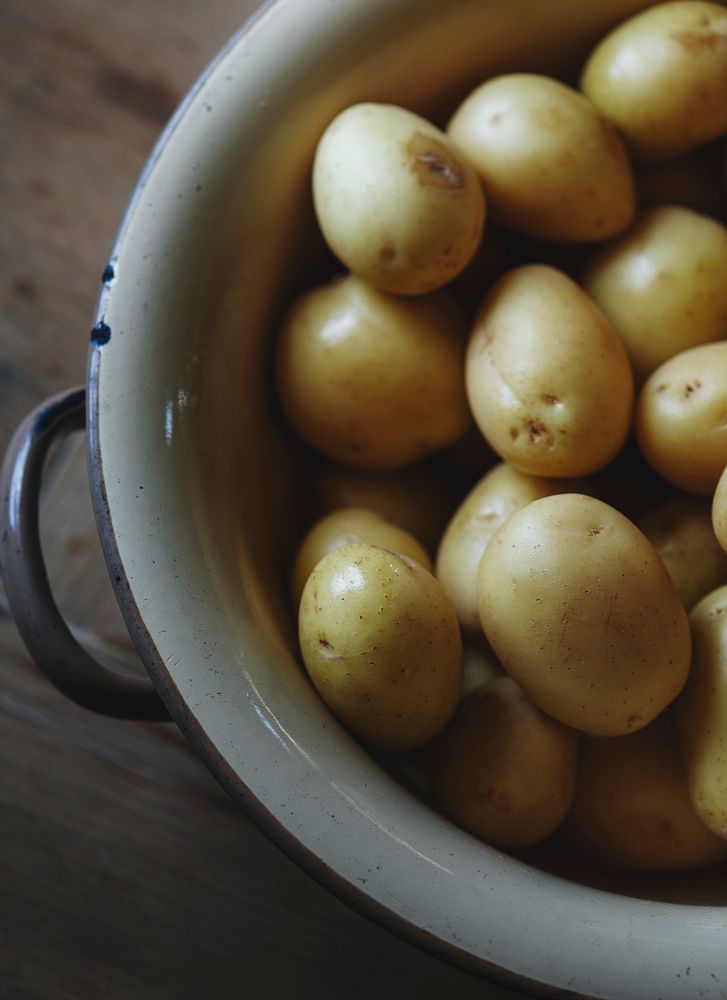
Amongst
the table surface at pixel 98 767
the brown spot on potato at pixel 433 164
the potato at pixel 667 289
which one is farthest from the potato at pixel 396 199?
the table surface at pixel 98 767

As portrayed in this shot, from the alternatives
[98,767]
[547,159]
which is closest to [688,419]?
[547,159]

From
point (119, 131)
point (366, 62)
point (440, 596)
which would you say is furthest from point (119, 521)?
point (119, 131)

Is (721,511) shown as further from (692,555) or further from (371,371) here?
(371,371)

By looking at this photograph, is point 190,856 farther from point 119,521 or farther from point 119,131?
point 119,131

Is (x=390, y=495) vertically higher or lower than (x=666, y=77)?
lower

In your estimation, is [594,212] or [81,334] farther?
[81,334]

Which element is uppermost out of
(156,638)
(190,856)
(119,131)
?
(119,131)
